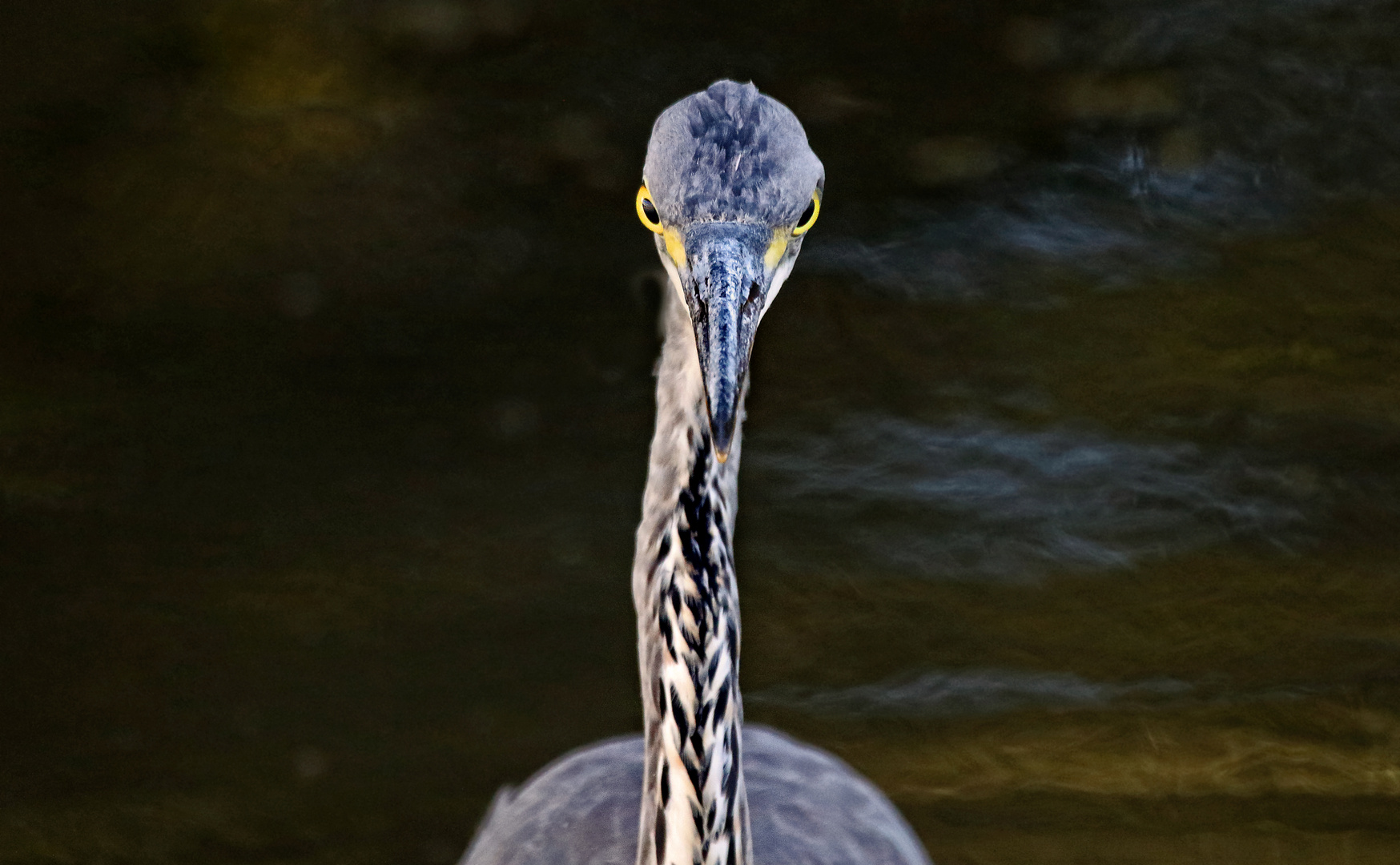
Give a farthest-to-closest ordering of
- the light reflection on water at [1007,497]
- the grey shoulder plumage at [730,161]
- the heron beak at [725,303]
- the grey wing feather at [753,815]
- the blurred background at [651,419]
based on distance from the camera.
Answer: the light reflection on water at [1007,497], the blurred background at [651,419], the grey wing feather at [753,815], the grey shoulder plumage at [730,161], the heron beak at [725,303]

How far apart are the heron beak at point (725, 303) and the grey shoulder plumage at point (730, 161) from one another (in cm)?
2

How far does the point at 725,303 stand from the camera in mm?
1411

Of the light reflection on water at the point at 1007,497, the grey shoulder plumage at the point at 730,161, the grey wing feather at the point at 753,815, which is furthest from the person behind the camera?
the light reflection on water at the point at 1007,497

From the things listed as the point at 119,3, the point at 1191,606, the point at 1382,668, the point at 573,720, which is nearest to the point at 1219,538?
the point at 1191,606

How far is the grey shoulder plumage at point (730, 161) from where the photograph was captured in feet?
4.91

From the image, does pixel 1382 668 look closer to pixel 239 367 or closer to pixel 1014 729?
pixel 1014 729

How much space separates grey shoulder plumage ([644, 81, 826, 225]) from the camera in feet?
4.91

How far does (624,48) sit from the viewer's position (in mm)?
4926

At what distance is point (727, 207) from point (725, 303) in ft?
0.41

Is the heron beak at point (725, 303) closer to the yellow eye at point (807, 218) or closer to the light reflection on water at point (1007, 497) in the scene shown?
the yellow eye at point (807, 218)

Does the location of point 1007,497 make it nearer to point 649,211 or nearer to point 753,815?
point 753,815

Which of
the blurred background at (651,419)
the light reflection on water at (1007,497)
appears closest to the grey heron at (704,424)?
the blurred background at (651,419)

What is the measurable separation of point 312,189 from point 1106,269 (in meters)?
2.30

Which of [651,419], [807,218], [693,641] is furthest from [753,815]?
[651,419]
